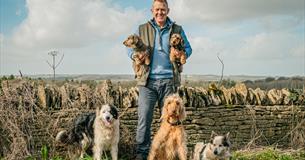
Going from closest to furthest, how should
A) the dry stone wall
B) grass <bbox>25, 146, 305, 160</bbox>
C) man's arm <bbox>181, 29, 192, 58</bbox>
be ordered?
man's arm <bbox>181, 29, 192, 58</bbox> < grass <bbox>25, 146, 305, 160</bbox> < the dry stone wall

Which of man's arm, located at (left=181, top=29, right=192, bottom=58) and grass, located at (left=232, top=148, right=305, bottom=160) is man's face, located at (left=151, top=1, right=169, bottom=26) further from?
grass, located at (left=232, top=148, right=305, bottom=160)

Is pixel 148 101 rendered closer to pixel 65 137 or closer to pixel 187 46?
pixel 187 46

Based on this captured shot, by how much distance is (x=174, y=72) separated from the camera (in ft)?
23.1

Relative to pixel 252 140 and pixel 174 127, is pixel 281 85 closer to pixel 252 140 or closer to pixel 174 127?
pixel 252 140

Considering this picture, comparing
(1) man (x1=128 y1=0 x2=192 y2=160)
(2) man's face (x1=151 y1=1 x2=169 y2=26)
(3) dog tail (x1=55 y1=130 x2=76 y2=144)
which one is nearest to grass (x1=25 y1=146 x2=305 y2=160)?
(3) dog tail (x1=55 y1=130 x2=76 y2=144)

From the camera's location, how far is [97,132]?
25.0 ft

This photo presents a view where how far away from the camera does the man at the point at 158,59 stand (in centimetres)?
701

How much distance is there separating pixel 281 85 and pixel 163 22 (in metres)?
6.43

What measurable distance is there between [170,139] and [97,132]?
1395 mm

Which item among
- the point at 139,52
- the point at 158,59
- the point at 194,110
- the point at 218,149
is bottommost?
the point at 218,149

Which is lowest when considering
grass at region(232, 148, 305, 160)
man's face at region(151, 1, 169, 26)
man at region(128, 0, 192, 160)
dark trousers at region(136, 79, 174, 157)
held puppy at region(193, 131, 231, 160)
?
grass at region(232, 148, 305, 160)

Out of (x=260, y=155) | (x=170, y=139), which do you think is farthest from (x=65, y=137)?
(x=260, y=155)

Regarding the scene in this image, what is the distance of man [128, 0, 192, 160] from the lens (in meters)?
7.01

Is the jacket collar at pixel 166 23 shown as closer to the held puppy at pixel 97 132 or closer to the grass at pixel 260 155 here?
Answer: the held puppy at pixel 97 132
